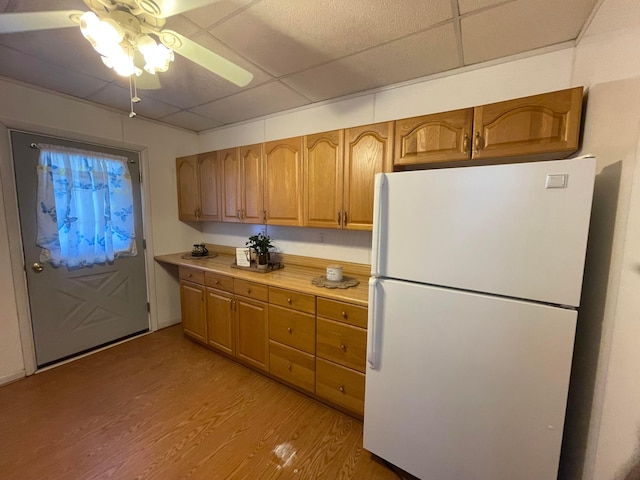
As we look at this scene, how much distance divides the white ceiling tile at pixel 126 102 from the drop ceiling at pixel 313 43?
22 mm

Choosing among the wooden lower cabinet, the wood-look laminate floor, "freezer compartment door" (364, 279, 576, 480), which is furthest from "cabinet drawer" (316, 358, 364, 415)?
"freezer compartment door" (364, 279, 576, 480)

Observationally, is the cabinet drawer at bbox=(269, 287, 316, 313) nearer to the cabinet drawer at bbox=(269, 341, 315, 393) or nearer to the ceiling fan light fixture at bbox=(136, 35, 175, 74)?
the cabinet drawer at bbox=(269, 341, 315, 393)

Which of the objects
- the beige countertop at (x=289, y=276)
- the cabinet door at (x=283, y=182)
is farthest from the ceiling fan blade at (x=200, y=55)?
the beige countertop at (x=289, y=276)

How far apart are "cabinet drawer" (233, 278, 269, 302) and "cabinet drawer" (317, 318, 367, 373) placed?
55 centimetres

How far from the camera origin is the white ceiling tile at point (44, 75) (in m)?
1.73

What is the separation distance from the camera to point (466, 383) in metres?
1.19

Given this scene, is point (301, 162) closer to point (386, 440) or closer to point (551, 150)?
point (551, 150)

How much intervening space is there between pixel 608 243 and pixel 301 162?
1857 mm

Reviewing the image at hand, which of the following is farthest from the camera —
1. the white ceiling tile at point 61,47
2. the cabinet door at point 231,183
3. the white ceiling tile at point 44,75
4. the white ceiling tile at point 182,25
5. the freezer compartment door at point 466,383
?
the cabinet door at point 231,183

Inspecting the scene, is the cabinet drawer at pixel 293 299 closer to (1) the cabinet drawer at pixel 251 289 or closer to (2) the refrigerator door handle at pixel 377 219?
(1) the cabinet drawer at pixel 251 289

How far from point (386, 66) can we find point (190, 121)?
2.27 meters

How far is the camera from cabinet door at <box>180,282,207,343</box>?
2.66 metres

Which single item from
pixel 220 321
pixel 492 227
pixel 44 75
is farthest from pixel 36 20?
pixel 220 321

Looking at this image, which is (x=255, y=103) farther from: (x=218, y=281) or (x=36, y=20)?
(x=218, y=281)
